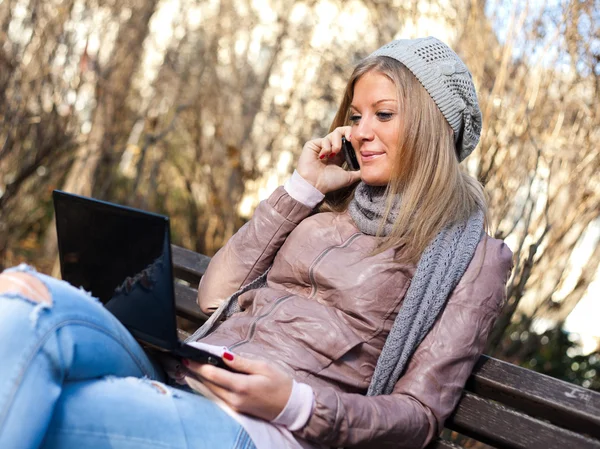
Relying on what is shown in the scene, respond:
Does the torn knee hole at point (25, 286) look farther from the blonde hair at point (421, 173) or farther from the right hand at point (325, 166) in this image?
the right hand at point (325, 166)

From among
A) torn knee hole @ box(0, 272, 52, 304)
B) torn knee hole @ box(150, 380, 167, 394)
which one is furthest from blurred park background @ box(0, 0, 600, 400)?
torn knee hole @ box(0, 272, 52, 304)

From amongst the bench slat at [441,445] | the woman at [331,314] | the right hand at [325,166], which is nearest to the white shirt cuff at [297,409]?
the woman at [331,314]

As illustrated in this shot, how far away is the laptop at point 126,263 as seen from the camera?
200 cm

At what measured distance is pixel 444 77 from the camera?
2.66m

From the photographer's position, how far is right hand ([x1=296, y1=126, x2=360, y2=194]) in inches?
116

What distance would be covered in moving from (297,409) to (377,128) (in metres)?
1.05

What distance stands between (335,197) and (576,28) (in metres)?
1.51

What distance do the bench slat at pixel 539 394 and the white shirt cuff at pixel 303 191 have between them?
828 mm

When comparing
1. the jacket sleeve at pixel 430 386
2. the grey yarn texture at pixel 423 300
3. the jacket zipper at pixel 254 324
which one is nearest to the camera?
the jacket sleeve at pixel 430 386

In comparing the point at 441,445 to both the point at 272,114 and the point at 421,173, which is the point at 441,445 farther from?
the point at 272,114

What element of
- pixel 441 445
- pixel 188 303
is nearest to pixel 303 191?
pixel 188 303

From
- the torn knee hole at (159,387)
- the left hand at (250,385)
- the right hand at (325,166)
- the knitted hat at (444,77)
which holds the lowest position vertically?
the torn knee hole at (159,387)

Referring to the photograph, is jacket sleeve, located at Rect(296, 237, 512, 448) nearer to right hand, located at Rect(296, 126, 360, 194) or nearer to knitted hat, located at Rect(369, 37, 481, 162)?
knitted hat, located at Rect(369, 37, 481, 162)

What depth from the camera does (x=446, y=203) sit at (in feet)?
8.50
